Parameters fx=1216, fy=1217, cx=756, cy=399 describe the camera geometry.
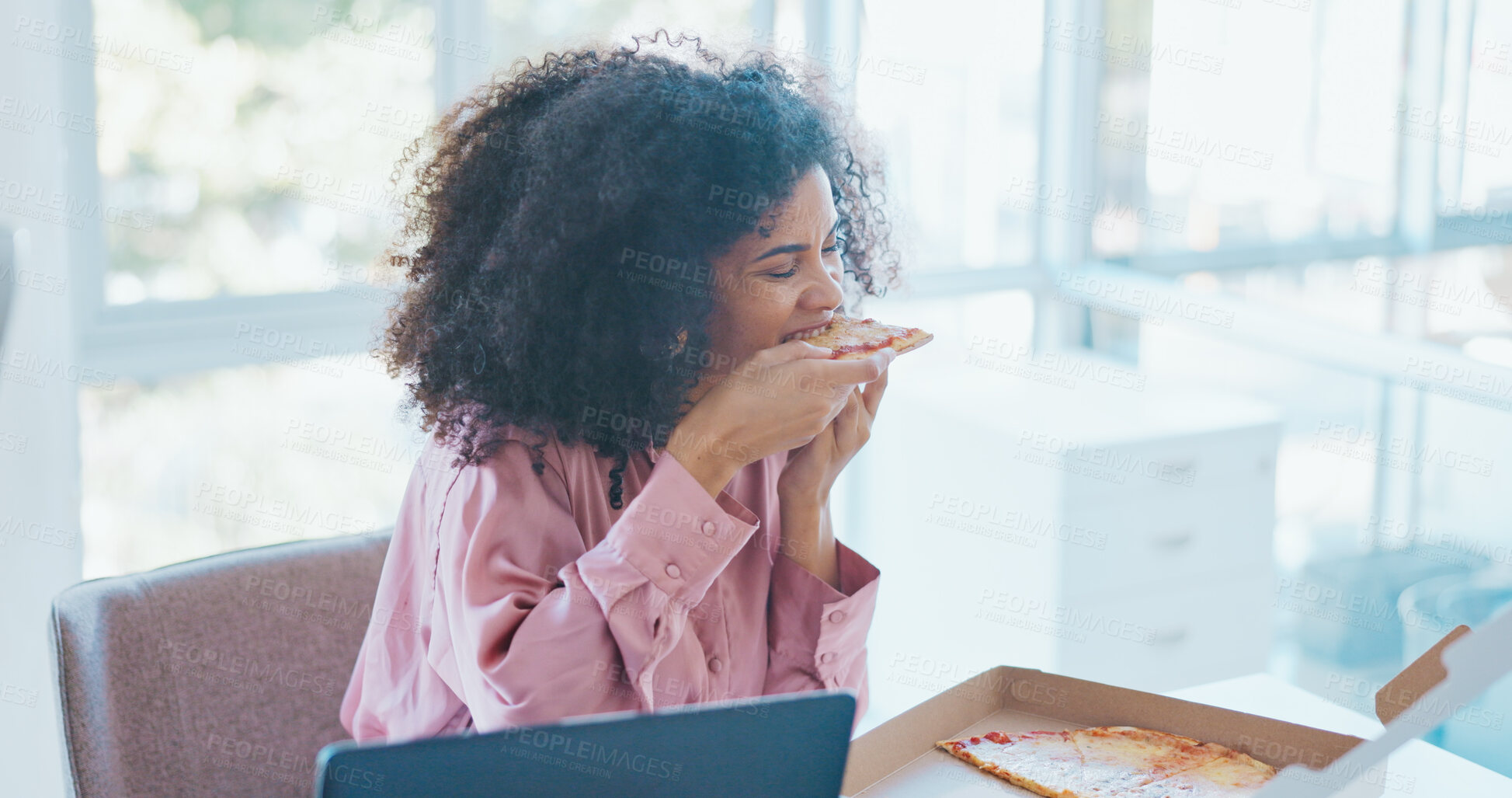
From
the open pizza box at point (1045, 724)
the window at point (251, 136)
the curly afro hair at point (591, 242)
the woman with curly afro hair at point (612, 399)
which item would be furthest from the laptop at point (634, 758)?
the window at point (251, 136)

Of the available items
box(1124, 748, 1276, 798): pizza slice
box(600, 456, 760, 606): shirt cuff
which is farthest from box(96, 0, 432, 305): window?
box(1124, 748, 1276, 798): pizza slice

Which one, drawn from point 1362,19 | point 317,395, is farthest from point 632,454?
point 1362,19

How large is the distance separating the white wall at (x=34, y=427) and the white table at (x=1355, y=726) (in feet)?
6.00

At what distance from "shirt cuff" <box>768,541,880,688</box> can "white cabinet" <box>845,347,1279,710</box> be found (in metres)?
1.19

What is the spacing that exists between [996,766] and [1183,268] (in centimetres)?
222

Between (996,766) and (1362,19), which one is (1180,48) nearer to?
(1362,19)

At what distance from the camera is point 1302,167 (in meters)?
2.65

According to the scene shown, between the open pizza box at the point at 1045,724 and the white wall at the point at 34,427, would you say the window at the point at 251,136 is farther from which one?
the open pizza box at the point at 1045,724

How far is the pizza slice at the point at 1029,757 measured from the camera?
0.96m

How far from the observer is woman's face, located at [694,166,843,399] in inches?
46.7

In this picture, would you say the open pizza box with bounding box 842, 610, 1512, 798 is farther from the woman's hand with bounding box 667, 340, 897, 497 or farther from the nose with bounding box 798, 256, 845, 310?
the nose with bounding box 798, 256, 845, 310

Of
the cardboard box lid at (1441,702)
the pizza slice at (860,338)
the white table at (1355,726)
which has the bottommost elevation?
the white table at (1355,726)

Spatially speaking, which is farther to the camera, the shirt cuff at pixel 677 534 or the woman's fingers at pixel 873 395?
the woman's fingers at pixel 873 395

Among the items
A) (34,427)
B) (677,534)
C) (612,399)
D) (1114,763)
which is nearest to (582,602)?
(677,534)
